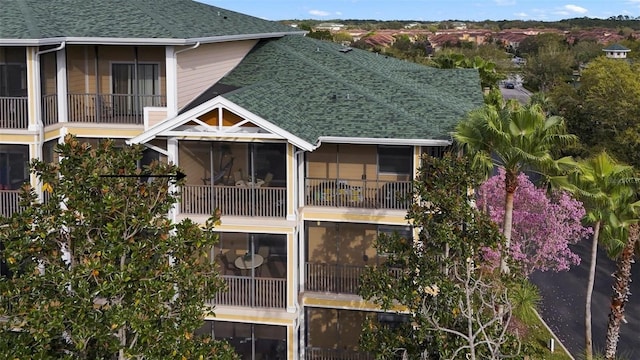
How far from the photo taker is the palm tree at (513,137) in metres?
18.1

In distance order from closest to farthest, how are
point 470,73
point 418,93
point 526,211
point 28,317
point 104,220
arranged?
point 28,317, point 104,220, point 418,93, point 526,211, point 470,73

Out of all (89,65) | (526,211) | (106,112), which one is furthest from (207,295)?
(526,211)

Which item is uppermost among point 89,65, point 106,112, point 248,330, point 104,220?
point 89,65

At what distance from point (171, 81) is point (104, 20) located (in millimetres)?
3255

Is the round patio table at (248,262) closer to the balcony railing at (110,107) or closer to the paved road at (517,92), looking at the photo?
the balcony railing at (110,107)

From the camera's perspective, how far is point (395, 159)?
70.0 ft

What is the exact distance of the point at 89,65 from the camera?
21844mm

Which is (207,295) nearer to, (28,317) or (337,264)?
(28,317)

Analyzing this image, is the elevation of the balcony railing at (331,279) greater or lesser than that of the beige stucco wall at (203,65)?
lesser

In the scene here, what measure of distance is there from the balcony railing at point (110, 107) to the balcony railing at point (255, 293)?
6.10 metres

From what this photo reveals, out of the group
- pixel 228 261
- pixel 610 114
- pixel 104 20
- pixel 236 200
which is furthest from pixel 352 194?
pixel 610 114

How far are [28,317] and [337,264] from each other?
11.7m

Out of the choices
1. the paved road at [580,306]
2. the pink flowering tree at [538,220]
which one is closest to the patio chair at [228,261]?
the pink flowering tree at [538,220]

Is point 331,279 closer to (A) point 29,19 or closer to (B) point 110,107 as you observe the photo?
(B) point 110,107
